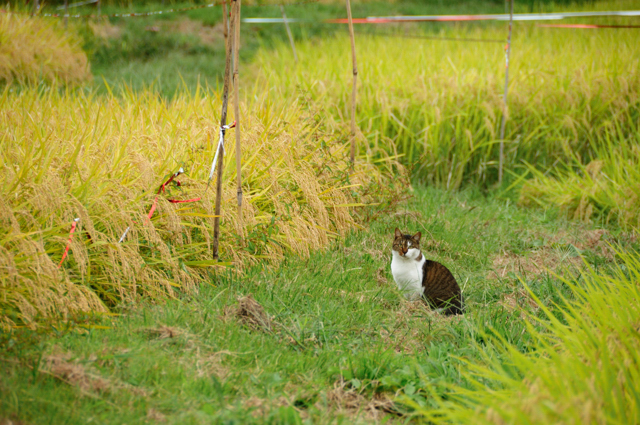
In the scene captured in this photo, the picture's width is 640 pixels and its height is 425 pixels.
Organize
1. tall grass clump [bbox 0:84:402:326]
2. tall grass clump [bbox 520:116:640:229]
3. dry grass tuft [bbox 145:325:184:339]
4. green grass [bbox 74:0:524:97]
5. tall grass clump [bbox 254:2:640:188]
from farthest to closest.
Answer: green grass [bbox 74:0:524:97], tall grass clump [bbox 254:2:640:188], tall grass clump [bbox 520:116:640:229], tall grass clump [bbox 0:84:402:326], dry grass tuft [bbox 145:325:184:339]

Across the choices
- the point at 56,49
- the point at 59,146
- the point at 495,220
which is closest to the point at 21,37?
the point at 56,49

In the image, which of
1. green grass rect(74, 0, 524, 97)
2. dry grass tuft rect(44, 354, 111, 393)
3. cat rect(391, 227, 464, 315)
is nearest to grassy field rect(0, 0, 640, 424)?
dry grass tuft rect(44, 354, 111, 393)

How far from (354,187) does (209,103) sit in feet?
4.34

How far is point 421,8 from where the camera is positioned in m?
12.0

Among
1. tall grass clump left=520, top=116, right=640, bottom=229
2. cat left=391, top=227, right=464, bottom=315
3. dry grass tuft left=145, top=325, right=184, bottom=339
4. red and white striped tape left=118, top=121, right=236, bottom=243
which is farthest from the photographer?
tall grass clump left=520, top=116, right=640, bottom=229

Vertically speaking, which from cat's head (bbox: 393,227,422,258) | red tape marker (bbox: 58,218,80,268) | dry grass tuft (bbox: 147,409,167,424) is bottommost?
dry grass tuft (bbox: 147,409,167,424)

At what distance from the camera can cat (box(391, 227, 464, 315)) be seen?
306cm

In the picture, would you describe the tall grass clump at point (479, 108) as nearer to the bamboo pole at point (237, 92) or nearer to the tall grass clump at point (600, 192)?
the tall grass clump at point (600, 192)

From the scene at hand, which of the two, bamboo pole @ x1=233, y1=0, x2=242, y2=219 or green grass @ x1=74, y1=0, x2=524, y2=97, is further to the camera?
green grass @ x1=74, y1=0, x2=524, y2=97

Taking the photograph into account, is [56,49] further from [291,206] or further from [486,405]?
[486,405]

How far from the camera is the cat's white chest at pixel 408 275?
312 centimetres

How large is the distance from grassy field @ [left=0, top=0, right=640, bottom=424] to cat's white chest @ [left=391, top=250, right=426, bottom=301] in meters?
0.09

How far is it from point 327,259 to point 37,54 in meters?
5.11

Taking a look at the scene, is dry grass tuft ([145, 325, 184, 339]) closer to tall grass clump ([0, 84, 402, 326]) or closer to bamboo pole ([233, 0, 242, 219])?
tall grass clump ([0, 84, 402, 326])
